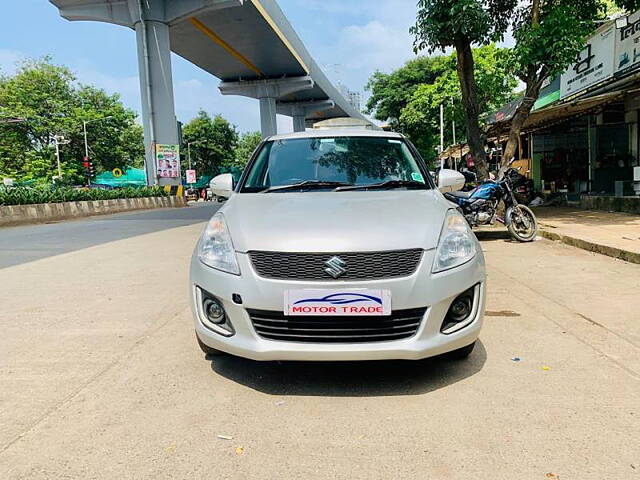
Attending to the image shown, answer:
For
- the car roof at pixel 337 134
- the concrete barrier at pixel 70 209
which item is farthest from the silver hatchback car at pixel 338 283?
the concrete barrier at pixel 70 209

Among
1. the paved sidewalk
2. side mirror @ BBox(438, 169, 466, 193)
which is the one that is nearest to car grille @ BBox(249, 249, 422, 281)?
side mirror @ BBox(438, 169, 466, 193)

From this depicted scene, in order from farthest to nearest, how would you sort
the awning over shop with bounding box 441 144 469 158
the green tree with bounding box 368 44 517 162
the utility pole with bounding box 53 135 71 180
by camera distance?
the utility pole with bounding box 53 135 71 180, the green tree with bounding box 368 44 517 162, the awning over shop with bounding box 441 144 469 158

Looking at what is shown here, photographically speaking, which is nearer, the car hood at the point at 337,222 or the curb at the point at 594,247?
the car hood at the point at 337,222

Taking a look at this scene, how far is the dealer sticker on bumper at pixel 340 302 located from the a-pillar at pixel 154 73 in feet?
70.8

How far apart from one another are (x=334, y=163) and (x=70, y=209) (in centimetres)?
1617

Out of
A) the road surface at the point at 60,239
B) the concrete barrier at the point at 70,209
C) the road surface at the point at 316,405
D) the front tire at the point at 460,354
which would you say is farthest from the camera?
the concrete barrier at the point at 70,209

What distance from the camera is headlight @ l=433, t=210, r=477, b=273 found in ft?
9.23

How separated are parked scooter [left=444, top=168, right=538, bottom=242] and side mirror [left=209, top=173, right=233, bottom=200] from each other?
5861 mm

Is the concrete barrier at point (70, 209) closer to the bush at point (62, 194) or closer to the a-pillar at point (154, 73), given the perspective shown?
the bush at point (62, 194)

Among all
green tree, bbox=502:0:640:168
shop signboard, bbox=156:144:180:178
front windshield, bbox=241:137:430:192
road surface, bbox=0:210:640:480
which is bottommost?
road surface, bbox=0:210:640:480

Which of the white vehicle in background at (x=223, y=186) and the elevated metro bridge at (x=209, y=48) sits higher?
the elevated metro bridge at (x=209, y=48)

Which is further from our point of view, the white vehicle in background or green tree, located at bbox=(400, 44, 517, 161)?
green tree, located at bbox=(400, 44, 517, 161)

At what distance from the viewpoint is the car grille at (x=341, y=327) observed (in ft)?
8.79

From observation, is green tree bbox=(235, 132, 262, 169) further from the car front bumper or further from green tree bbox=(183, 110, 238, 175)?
the car front bumper
